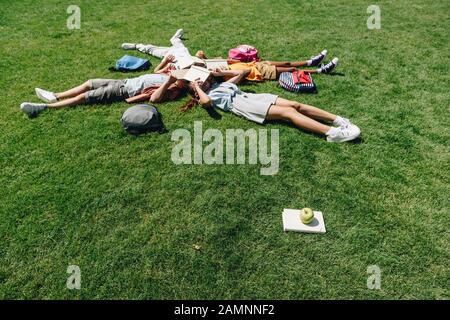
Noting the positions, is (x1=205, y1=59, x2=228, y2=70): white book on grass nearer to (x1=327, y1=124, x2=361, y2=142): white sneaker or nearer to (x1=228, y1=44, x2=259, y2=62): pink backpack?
(x1=228, y1=44, x2=259, y2=62): pink backpack

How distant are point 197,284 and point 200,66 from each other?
4250 mm

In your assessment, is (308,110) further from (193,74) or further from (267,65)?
(193,74)

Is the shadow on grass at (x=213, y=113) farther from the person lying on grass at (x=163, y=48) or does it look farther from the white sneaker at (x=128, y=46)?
the white sneaker at (x=128, y=46)

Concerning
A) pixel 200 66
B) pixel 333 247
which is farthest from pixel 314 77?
pixel 333 247

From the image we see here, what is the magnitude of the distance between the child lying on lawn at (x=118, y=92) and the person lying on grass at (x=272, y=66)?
46.2 inches

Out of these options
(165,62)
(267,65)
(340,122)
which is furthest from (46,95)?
(340,122)

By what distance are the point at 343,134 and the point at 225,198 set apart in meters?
2.28

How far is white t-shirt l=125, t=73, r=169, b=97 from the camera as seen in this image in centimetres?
674

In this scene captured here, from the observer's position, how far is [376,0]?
11000 mm

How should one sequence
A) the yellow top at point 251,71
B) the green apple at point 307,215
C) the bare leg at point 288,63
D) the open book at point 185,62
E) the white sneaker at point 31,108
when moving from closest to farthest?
1. the green apple at point 307,215
2. the white sneaker at point 31,108
3. the open book at point 185,62
4. the yellow top at point 251,71
5. the bare leg at point 288,63

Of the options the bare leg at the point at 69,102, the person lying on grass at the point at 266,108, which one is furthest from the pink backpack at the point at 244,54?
the bare leg at the point at 69,102

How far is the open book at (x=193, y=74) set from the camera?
6.47 meters

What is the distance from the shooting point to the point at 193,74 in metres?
6.52

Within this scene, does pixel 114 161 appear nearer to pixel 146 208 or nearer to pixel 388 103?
pixel 146 208
